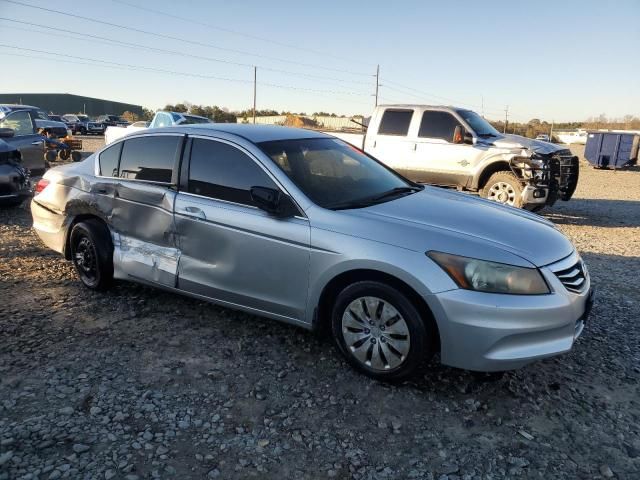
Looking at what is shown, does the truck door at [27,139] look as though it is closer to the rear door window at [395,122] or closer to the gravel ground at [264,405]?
the gravel ground at [264,405]

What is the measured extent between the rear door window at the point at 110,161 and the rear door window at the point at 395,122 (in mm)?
6640

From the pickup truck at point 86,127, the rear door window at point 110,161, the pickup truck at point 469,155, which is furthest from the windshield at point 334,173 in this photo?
the pickup truck at point 86,127

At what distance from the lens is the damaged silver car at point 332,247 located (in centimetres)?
301

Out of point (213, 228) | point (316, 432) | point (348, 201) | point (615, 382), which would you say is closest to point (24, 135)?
point (213, 228)

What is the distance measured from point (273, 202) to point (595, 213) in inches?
392

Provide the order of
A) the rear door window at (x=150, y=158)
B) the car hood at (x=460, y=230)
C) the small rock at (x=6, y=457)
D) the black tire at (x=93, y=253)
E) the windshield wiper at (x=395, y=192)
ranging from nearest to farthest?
the small rock at (x=6, y=457)
the car hood at (x=460, y=230)
the windshield wiper at (x=395, y=192)
the rear door window at (x=150, y=158)
the black tire at (x=93, y=253)

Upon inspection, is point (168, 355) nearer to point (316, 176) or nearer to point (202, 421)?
point (202, 421)

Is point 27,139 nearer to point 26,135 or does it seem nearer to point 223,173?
point 26,135

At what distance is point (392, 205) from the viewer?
3689 millimetres

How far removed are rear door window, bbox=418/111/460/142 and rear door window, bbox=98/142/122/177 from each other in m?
6.67

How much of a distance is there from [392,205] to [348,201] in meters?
0.32

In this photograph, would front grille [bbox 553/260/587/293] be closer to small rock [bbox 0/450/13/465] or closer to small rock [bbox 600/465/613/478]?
small rock [bbox 600/465/613/478]

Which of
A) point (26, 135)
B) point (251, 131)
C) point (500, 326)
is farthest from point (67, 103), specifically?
point (500, 326)

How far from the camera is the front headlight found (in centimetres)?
299
